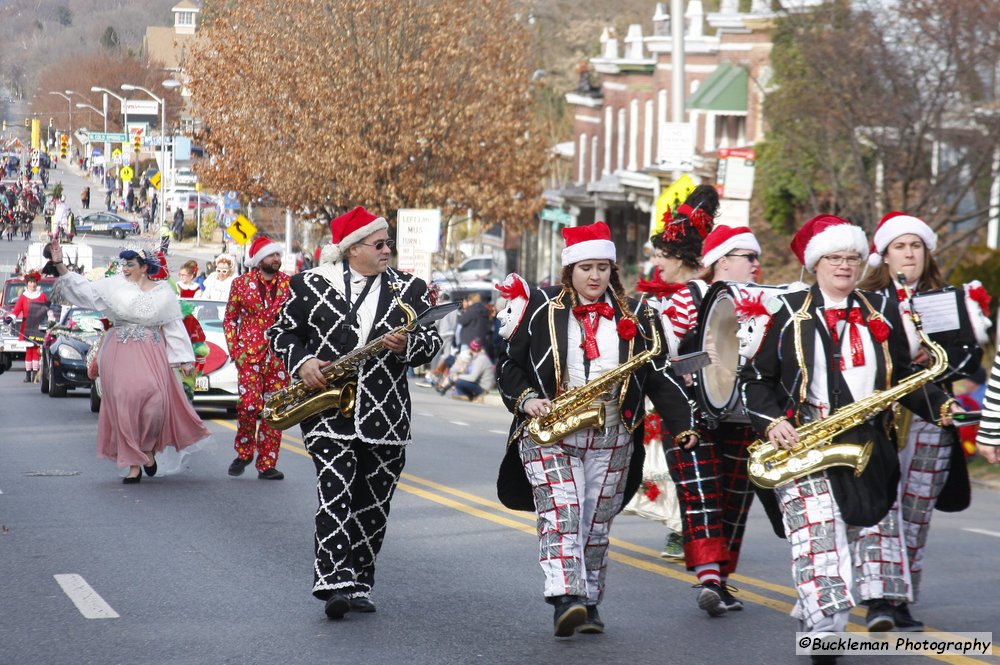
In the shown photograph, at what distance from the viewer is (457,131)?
41.6 meters

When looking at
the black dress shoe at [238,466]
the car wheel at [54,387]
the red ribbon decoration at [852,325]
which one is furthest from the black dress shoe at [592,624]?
the car wheel at [54,387]

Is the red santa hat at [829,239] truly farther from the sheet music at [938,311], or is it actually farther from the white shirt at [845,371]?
the sheet music at [938,311]

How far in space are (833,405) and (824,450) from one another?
0.23 meters

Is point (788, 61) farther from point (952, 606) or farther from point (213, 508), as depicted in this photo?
point (952, 606)

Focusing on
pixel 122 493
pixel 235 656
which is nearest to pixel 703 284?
pixel 235 656

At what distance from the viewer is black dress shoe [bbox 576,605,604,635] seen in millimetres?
7441

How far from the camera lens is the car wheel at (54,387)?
2415 centimetres

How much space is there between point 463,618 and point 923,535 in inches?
89.7

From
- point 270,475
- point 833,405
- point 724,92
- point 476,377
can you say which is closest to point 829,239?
point 833,405

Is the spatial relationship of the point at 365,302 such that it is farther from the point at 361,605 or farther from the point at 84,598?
the point at 84,598

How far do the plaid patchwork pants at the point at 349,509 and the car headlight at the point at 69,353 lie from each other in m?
16.9

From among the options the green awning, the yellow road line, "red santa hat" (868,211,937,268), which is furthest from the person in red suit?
"red santa hat" (868,211,937,268)

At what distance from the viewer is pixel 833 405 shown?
6785mm

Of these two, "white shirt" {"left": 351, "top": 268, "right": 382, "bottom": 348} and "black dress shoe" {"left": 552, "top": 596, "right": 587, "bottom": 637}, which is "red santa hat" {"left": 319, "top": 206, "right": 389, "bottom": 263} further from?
"black dress shoe" {"left": 552, "top": 596, "right": 587, "bottom": 637}
